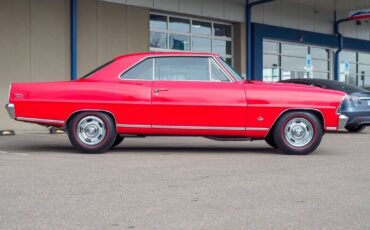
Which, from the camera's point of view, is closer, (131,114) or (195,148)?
(131,114)

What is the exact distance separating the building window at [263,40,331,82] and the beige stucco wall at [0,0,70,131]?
29.8 ft

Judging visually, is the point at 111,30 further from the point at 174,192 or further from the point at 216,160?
the point at 174,192

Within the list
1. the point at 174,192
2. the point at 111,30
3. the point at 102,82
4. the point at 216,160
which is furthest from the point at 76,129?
the point at 111,30

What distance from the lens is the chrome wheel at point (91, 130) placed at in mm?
8477

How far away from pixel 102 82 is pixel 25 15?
7.16 metres

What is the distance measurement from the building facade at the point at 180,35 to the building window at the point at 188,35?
33mm

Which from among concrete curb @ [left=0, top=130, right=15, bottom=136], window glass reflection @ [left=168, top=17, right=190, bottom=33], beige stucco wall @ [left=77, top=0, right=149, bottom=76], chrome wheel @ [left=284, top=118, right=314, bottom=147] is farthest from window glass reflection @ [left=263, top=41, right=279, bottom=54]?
chrome wheel @ [left=284, top=118, right=314, bottom=147]

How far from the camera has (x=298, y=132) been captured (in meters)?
8.64

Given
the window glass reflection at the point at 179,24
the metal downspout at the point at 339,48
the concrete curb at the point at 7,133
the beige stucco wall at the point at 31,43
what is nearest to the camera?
the concrete curb at the point at 7,133

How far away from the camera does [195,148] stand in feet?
32.0

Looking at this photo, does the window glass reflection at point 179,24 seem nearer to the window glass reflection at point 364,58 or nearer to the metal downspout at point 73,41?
the metal downspout at point 73,41

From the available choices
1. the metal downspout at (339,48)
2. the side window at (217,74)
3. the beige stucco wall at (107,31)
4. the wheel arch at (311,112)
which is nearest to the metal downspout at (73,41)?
the beige stucco wall at (107,31)

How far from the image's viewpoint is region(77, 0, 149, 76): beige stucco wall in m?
16.0

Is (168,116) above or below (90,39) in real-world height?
below
